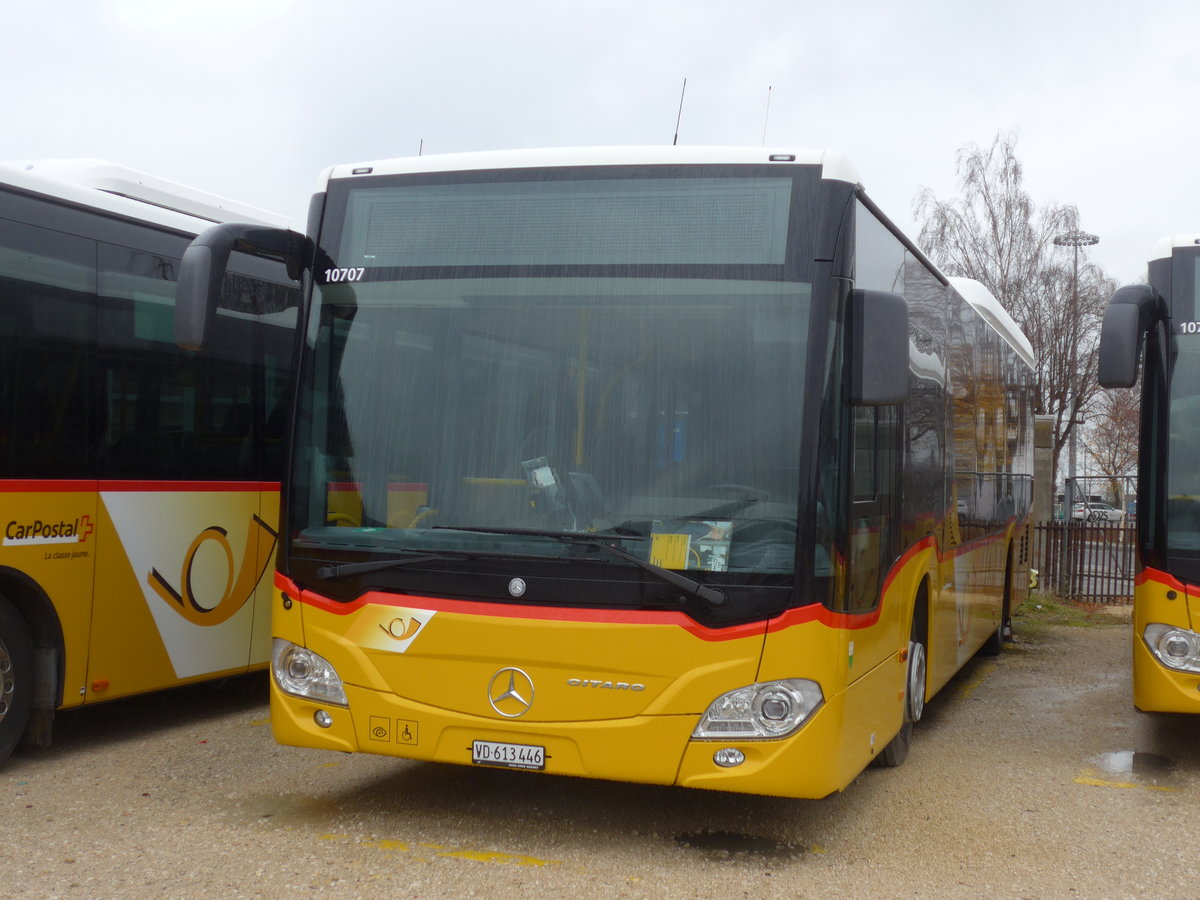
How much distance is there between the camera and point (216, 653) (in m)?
8.26

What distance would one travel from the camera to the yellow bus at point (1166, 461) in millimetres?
7160

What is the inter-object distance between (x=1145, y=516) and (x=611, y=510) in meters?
3.73

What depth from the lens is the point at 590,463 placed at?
5.48 m

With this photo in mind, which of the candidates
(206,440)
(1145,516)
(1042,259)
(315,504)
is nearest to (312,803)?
(315,504)

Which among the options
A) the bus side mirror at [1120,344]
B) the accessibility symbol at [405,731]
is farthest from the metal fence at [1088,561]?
the accessibility symbol at [405,731]

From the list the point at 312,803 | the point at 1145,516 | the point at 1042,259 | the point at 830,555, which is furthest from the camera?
the point at 1042,259

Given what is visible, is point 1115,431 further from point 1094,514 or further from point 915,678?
point 915,678

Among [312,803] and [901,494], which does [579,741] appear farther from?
[901,494]

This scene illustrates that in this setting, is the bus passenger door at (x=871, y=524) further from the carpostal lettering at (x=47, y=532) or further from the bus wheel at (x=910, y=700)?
the carpostal lettering at (x=47, y=532)

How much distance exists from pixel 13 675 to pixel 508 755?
306 cm

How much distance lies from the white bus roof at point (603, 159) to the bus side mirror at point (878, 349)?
562 mm

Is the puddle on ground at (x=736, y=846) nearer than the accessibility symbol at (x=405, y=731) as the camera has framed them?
No

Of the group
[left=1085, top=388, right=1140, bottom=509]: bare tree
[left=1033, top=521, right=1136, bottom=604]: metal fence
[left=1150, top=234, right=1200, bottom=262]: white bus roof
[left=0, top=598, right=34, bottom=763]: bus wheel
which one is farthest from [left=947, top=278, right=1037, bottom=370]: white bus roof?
[left=1085, top=388, right=1140, bottom=509]: bare tree

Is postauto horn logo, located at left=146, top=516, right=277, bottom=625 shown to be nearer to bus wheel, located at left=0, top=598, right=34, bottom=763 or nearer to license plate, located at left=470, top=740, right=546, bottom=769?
bus wheel, located at left=0, top=598, right=34, bottom=763
